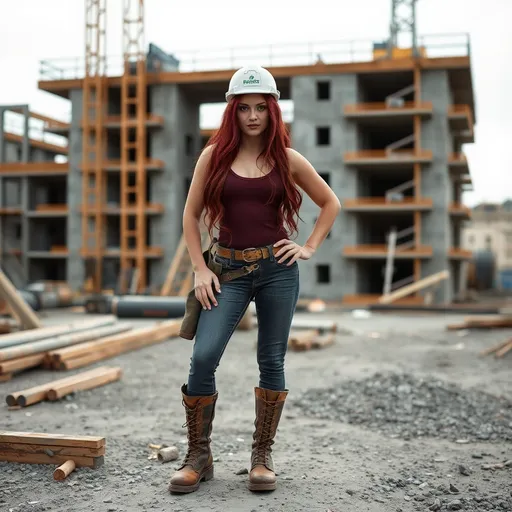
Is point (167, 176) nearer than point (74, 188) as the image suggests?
Yes

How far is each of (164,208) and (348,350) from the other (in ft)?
77.9

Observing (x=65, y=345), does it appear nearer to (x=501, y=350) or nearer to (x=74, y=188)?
(x=501, y=350)

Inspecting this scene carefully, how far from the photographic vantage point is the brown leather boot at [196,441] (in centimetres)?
395

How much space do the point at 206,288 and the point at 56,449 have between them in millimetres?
1668

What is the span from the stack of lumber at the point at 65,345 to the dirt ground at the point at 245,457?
252 millimetres

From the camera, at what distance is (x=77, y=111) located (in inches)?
1443

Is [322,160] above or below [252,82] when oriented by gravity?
above

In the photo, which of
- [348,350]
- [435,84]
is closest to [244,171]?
[348,350]

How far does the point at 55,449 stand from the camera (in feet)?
14.7

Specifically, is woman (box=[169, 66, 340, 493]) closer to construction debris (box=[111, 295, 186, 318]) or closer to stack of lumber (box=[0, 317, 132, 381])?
stack of lumber (box=[0, 317, 132, 381])

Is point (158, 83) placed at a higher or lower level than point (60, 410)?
higher

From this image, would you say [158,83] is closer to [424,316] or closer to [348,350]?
[424,316]

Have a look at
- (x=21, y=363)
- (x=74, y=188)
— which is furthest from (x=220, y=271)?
(x=74, y=188)

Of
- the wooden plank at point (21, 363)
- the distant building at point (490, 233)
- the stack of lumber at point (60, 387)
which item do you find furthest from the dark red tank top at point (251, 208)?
the distant building at point (490, 233)
